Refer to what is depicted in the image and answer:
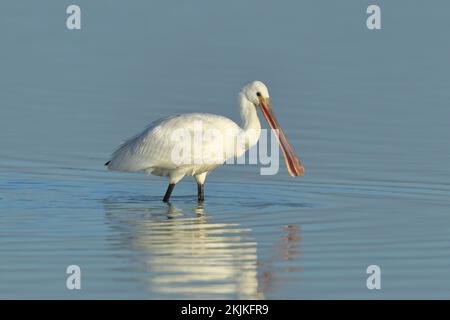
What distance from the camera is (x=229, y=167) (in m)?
20.3

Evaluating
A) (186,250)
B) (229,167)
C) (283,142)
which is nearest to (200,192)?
(283,142)

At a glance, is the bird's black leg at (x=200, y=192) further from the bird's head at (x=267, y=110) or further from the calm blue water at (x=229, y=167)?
the bird's head at (x=267, y=110)

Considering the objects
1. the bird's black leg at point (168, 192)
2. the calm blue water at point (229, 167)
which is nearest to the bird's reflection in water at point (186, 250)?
the calm blue water at point (229, 167)

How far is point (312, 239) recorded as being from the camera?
49.7 feet

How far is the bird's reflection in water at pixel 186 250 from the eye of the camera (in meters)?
12.7

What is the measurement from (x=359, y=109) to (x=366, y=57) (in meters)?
4.39

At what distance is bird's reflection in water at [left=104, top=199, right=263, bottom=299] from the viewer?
12711 mm

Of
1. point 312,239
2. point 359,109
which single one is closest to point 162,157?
point 312,239

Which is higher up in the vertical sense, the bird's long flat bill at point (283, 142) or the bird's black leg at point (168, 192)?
the bird's long flat bill at point (283, 142)

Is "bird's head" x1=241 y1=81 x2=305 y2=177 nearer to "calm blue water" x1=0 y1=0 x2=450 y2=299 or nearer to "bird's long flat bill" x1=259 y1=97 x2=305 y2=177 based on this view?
"bird's long flat bill" x1=259 y1=97 x2=305 y2=177

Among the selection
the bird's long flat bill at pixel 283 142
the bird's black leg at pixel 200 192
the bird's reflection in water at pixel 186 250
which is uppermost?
the bird's long flat bill at pixel 283 142

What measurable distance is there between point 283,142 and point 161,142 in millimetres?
1616

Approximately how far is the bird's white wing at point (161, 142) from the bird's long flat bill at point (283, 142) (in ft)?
1.53
